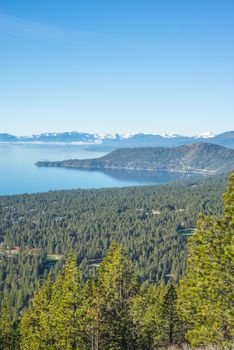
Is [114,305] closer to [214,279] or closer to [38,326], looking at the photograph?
[214,279]

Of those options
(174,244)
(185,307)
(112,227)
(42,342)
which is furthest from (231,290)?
(112,227)

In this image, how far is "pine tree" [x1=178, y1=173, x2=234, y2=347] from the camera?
21984mm

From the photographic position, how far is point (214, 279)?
22281 mm

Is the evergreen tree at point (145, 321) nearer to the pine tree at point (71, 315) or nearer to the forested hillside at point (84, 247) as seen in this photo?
the pine tree at point (71, 315)

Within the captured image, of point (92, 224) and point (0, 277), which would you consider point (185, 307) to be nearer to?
point (0, 277)

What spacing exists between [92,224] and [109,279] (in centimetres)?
16431

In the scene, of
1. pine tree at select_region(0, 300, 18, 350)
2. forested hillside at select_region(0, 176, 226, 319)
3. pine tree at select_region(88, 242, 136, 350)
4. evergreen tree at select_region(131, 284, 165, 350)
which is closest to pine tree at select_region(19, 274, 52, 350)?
pine tree at select_region(0, 300, 18, 350)

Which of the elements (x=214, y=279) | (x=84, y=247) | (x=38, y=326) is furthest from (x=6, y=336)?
(x=84, y=247)

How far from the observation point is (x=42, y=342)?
117 ft


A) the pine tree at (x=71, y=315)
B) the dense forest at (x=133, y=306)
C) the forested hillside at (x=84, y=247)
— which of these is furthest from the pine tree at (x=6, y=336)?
the forested hillside at (x=84, y=247)

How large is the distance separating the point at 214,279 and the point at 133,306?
11204mm

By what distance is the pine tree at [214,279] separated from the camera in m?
22.0

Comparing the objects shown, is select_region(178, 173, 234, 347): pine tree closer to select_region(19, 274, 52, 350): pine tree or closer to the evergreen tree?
the evergreen tree

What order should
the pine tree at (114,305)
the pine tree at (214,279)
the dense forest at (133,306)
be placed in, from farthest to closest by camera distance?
the pine tree at (114,305) → the dense forest at (133,306) → the pine tree at (214,279)
